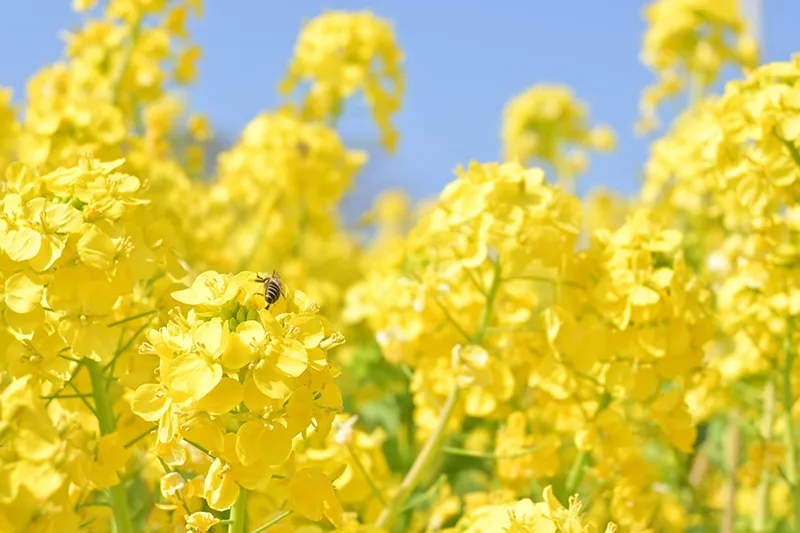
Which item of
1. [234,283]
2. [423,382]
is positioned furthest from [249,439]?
[423,382]

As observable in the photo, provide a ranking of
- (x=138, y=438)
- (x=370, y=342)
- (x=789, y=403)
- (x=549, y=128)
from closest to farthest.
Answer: (x=138, y=438) → (x=789, y=403) → (x=370, y=342) → (x=549, y=128)

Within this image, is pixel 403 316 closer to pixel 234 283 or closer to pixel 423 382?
pixel 423 382

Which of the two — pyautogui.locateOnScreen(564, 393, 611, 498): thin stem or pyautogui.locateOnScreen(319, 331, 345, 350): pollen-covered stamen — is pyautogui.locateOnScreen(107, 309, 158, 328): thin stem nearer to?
pyautogui.locateOnScreen(319, 331, 345, 350): pollen-covered stamen

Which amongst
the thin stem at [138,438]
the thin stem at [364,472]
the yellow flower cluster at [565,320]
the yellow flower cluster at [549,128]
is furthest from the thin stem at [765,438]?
the yellow flower cluster at [549,128]

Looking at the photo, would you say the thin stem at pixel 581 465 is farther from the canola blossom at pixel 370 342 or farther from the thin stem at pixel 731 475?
the thin stem at pixel 731 475

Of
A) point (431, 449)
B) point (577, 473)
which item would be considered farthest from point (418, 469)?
point (577, 473)

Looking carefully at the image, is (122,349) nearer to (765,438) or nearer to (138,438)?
(138,438)
